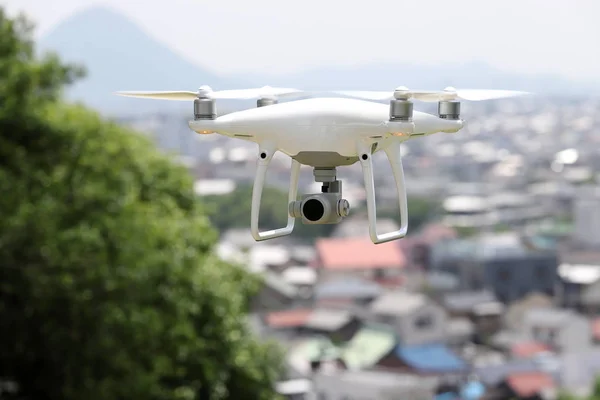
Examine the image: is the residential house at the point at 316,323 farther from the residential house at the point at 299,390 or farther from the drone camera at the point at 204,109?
the drone camera at the point at 204,109

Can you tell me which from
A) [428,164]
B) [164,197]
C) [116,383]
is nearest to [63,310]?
[116,383]

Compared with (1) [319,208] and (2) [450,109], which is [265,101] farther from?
(2) [450,109]

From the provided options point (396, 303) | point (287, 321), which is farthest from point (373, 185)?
point (396, 303)

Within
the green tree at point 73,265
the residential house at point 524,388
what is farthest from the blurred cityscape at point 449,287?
the green tree at point 73,265

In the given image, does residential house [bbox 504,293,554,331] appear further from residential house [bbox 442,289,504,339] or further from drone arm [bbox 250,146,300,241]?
drone arm [bbox 250,146,300,241]

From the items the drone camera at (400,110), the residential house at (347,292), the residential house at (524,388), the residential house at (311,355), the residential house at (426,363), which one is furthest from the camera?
the residential house at (347,292)

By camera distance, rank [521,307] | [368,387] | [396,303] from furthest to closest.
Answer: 1. [521,307]
2. [396,303]
3. [368,387]
